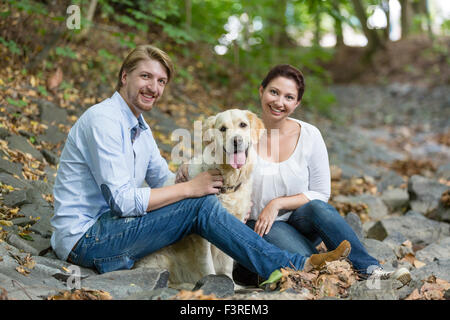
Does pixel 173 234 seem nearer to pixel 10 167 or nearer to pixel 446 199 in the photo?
pixel 10 167

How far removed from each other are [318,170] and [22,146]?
287 cm

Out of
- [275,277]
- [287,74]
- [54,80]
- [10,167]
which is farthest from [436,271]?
[54,80]

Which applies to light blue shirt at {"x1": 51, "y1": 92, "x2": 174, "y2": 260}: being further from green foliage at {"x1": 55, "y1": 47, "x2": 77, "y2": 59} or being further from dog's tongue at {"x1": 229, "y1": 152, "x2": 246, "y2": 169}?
green foliage at {"x1": 55, "y1": 47, "x2": 77, "y2": 59}

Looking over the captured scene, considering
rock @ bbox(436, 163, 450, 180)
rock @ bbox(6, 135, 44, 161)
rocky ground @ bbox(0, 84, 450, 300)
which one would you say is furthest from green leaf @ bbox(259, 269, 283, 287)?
rock @ bbox(436, 163, 450, 180)

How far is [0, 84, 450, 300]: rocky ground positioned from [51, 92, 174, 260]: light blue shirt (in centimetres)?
29

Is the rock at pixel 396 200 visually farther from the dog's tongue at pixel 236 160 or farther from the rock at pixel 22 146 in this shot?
the rock at pixel 22 146

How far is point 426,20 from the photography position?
56.5 ft

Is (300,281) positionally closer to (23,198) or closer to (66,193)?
(66,193)

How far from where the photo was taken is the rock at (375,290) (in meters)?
2.24

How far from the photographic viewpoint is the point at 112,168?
7.85 feet

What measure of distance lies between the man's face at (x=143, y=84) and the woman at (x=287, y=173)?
3.15 ft

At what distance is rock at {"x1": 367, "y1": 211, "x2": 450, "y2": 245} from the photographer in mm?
4340

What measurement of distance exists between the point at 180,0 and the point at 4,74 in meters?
4.67

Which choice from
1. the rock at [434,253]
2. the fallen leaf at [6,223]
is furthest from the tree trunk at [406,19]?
the fallen leaf at [6,223]
